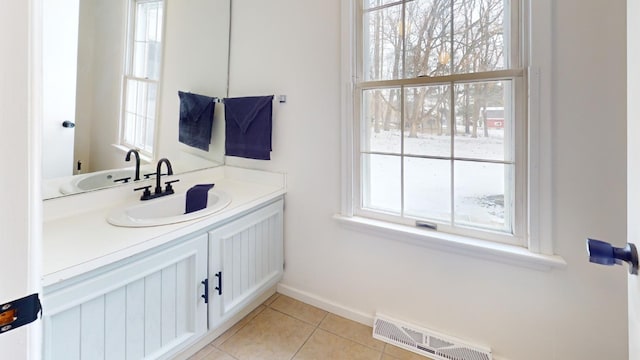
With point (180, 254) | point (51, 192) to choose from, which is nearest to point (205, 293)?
point (180, 254)

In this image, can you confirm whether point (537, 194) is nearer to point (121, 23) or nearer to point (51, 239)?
point (51, 239)

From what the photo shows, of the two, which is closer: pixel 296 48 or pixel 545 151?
pixel 545 151

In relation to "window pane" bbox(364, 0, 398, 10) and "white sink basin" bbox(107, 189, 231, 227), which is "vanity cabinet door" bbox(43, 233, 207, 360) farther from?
"window pane" bbox(364, 0, 398, 10)

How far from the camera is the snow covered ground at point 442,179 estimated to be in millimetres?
1430

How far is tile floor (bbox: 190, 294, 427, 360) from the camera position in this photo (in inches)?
60.0

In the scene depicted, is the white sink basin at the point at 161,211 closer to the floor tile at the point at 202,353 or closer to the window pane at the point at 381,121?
the floor tile at the point at 202,353

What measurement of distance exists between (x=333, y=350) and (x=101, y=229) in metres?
1.27

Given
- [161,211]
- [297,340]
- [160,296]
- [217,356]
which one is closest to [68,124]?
[161,211]

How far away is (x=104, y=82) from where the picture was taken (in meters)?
1.49

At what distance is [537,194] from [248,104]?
1.72 m

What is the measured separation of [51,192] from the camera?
4.35 feet

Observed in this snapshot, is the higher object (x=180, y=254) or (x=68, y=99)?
(x=68, y=99)

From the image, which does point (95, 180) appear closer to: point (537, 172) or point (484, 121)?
point (484, 121)
